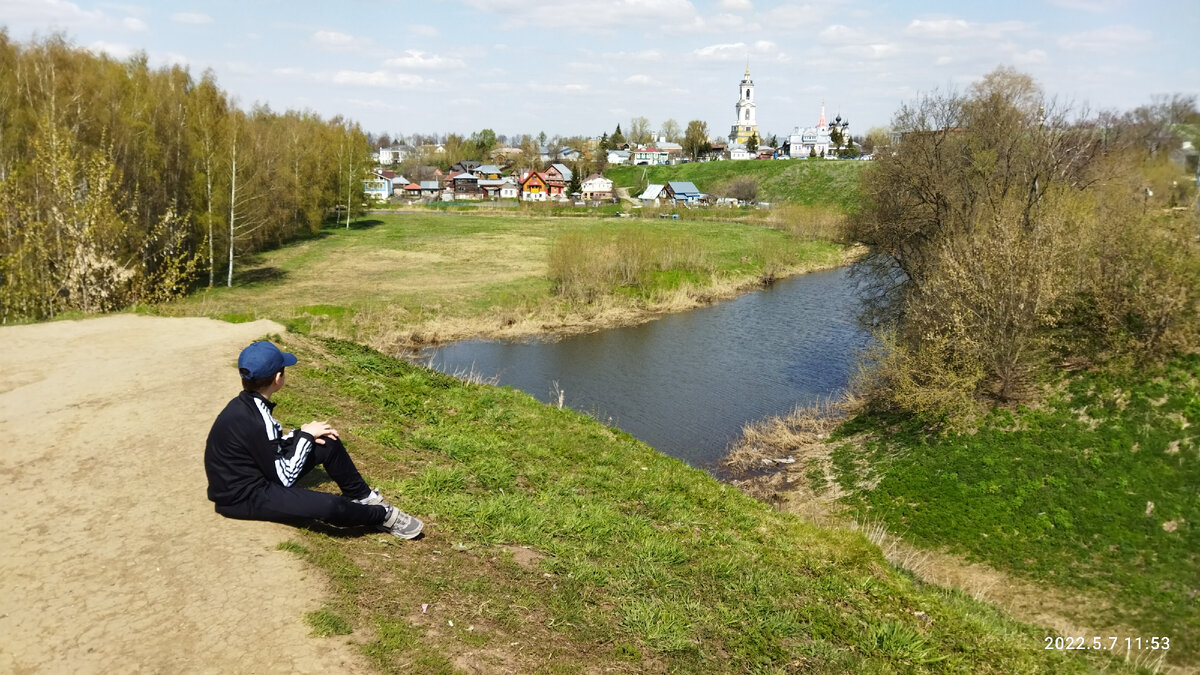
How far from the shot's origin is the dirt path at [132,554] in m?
4.79

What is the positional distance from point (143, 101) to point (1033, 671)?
3443 centimetres

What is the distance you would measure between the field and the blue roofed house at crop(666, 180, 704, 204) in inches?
1419

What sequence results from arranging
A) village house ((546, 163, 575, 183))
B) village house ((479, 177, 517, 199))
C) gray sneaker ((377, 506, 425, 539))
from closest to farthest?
1. gray sneaker ((377, 506, 425, 539))
2. village house ((479, 177, 517, 199))
3. village house ((546, 163, 575, 183))

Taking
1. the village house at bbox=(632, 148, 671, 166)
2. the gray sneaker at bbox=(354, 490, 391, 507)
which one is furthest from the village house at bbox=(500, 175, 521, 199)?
the gray sneaker at bbox=(354, 490, 391, 507)

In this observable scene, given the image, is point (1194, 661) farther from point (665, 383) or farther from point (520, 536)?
point (665, 383)

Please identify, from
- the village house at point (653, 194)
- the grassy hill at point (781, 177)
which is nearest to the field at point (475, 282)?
the grassy hill at point (781, 177)

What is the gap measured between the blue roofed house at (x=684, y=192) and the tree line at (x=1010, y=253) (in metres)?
70.6

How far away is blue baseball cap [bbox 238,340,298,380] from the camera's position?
624 centimetres

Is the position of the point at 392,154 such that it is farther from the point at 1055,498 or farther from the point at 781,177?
the point at 1055,498

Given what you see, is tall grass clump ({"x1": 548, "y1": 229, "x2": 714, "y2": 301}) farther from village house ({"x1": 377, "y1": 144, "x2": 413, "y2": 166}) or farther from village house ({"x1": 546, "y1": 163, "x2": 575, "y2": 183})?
village house ({"x1": 377, "y1": 144, "x2": 413, "y2": 166})

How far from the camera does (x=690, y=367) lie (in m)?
25.4

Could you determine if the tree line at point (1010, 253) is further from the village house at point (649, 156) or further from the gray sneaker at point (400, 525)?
the village house at point (649, 156)

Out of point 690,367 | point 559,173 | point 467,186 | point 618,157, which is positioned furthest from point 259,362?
point 618,157

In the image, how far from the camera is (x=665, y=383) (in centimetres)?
2353
